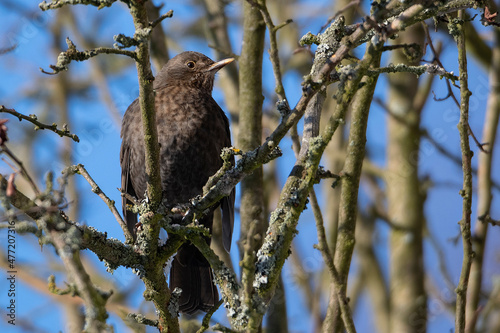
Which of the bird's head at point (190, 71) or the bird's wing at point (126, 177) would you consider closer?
the bird's wing at point (126, 177)

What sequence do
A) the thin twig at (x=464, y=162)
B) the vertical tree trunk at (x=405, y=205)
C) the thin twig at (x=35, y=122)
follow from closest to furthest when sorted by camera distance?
the thin twig at (x=35, y=122), the thin twig at (x=464, y=162), the vertical tree trunk at (x=405, y=205)

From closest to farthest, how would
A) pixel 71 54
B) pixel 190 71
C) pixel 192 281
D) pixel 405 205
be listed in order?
pixel 71 54 < pixel 192 281 < pixel 190 71 < pixel 405 205

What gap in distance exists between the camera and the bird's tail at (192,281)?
438 cm

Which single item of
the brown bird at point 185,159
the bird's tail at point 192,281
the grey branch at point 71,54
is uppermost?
the brown bird at point 185,159

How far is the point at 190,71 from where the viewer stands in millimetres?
5105

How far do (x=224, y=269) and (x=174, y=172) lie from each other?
209cm

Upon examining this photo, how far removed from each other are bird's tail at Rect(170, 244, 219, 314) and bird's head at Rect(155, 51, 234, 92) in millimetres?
1301

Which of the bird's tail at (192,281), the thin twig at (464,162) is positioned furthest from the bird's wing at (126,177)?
the thin twig at (464,162)

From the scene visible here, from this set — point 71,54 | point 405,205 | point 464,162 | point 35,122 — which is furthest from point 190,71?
point 71,54

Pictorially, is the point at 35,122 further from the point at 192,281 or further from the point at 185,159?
the point at 192,281

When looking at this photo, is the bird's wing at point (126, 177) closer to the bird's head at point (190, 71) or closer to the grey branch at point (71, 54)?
the bird's head at point (190, 71)

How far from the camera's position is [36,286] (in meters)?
5.70

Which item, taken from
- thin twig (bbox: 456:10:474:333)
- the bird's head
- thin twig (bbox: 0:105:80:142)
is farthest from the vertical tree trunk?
thin twig (bbox: 0:105:80:142)

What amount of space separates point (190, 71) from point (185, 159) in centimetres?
103
